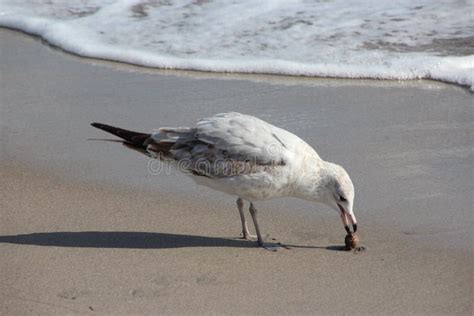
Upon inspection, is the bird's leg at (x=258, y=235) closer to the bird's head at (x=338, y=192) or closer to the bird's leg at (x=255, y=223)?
the bird's leg at (x=255, y=223)

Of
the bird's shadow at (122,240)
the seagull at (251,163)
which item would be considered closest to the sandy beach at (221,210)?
the bird's shadow at (122,240)

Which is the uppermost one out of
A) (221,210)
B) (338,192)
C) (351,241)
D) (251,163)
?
(251,163)

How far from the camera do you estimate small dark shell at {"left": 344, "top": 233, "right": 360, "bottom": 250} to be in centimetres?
500

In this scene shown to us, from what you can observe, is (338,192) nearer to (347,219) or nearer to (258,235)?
(347,219)

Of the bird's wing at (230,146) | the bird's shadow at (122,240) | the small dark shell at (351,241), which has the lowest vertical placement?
the bird's shadow at (122,240)

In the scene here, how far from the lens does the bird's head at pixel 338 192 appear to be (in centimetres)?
519

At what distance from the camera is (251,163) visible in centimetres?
Result: 516

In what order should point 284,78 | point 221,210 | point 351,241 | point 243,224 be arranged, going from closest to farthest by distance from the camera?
point 351,241
point 243,224
point 221,210
point 284,78

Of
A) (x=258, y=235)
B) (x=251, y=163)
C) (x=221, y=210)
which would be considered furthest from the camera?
(x=221, y=210)

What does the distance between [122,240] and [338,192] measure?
130 cm

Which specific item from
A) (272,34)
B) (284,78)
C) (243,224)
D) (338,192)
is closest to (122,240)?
(243,224)

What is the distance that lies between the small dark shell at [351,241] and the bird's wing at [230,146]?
578 mm

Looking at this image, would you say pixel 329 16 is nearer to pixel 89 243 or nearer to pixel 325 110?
pixel 325 110

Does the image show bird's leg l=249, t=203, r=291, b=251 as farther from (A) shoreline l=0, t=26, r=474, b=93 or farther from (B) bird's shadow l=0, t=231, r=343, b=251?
(A) shoreline l=0, t=26, r=474, b=93
